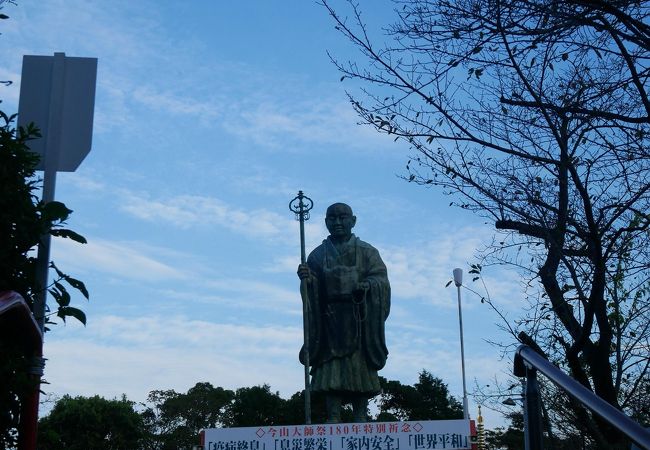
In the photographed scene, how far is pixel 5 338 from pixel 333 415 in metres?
8.35

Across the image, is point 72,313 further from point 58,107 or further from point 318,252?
point 318,252

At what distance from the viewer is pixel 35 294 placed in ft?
11.7

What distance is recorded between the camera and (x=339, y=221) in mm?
11648

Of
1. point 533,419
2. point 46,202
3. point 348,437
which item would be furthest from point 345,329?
point 533,419

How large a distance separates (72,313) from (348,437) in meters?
7.36

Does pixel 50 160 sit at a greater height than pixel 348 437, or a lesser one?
greater

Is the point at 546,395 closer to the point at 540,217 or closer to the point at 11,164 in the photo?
the point at 540,217

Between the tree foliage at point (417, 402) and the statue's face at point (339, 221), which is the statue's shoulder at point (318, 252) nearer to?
the statue's face at point (339, 221)

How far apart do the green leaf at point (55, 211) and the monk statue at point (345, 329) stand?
776 cm

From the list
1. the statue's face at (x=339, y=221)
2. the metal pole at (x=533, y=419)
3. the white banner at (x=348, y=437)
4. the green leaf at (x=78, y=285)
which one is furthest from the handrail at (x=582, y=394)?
the statue's face at (x=339, y=221)

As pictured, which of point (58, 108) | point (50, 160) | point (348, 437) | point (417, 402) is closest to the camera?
point (50, 160)

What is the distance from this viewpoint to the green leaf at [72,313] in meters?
3.50

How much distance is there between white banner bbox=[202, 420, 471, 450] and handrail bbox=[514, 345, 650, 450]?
742cm

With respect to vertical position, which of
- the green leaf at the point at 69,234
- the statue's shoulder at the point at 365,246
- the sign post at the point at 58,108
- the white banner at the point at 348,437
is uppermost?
the statue's shoulder at the point at 365,246
